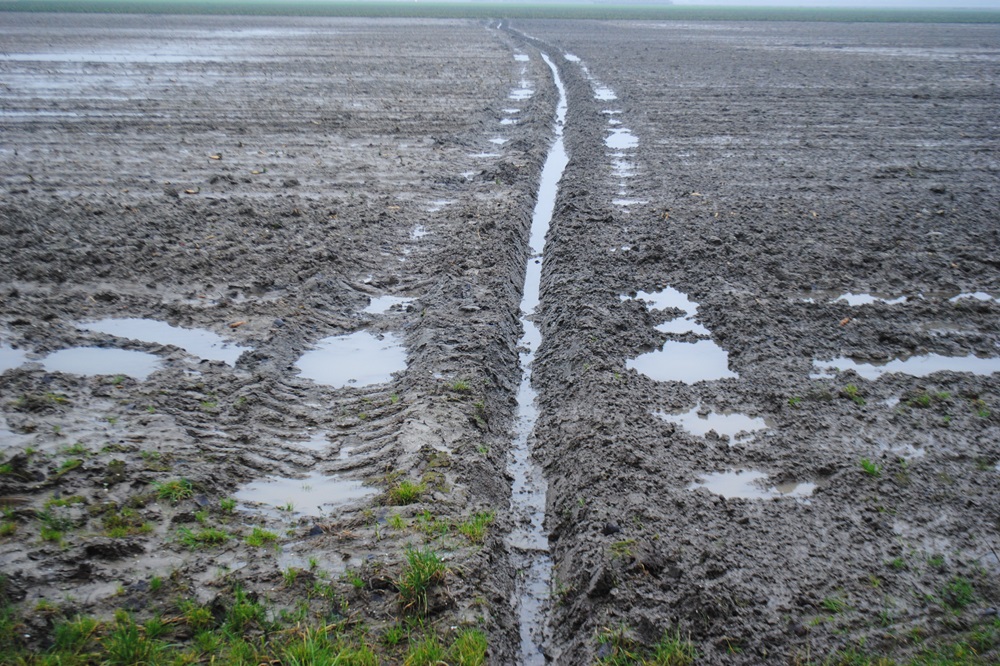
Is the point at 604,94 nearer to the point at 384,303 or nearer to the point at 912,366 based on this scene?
the point at 384,303

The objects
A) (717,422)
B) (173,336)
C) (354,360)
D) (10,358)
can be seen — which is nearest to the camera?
(717,422)

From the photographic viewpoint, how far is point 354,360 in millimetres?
6461

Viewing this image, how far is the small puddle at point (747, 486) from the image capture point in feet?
15.6

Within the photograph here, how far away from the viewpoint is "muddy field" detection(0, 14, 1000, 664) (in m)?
3.79

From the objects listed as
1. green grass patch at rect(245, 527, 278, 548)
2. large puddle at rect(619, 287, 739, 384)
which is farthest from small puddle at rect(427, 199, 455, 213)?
green grass patch at rect(245, 527, 278, 548)

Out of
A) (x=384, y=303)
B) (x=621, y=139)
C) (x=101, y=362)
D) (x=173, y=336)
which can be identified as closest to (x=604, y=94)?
(x=621, y=139)

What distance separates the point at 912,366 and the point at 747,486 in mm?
2501

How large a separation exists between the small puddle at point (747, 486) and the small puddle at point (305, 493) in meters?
2.17

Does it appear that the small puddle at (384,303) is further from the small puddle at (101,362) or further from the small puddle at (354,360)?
the small puddle at (101,362)

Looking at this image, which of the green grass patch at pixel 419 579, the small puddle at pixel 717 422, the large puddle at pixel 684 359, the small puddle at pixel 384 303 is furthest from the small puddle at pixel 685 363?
the green grass patch at pixel 419 579

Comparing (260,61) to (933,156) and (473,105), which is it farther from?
(933,156)

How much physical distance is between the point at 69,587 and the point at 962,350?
22.8ft

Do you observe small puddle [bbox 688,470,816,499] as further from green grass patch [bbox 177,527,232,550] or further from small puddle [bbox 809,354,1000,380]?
green grass patch [bbox 177,527,232,550]

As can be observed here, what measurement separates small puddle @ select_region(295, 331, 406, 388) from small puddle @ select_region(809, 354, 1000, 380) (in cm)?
351
